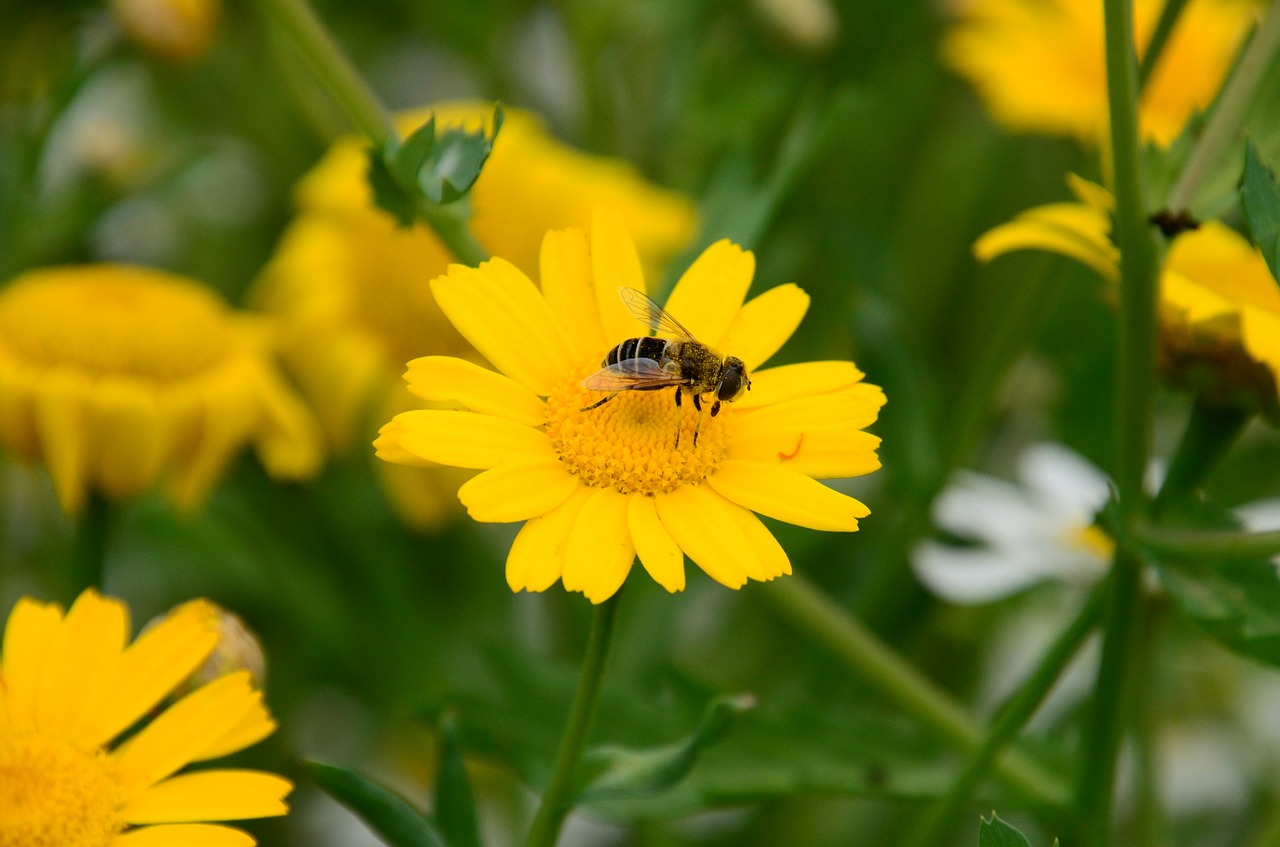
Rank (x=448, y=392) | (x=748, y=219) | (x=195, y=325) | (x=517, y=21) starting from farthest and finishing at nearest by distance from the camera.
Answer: (x=517, y=21) < (x=195, y=325) < (x=748, y=219) < (x=448, y=392)

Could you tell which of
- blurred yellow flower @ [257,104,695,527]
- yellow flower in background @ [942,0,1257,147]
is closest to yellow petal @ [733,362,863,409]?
blurred yellow flower @ [257,104,695,527]

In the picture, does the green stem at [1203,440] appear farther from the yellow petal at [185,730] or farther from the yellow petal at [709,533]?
the yellow petal at [185,730]

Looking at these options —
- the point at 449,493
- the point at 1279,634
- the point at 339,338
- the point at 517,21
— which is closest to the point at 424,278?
the point at 339,338

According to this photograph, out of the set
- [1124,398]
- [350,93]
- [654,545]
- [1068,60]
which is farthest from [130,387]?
[1068,60]

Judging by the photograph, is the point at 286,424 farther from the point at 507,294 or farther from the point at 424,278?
the point at 507,294

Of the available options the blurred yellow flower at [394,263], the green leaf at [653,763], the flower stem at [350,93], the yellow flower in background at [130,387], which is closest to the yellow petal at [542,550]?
the green leaf at [653,763]

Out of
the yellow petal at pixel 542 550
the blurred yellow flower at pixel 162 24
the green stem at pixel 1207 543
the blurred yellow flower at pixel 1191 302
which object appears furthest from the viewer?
the blurred yellow flower at pixel 162 24

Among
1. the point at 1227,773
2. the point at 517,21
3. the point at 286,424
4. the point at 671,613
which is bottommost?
the point at 1227,773

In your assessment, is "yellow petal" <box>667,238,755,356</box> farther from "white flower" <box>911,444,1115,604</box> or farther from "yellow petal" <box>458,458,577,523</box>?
"white flower" <box>911,444,1115,604</box>
